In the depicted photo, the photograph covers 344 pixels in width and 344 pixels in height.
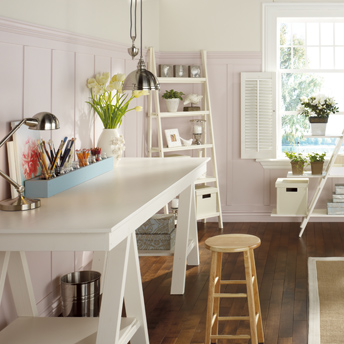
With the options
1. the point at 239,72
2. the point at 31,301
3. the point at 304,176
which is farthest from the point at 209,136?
the point at 31,301

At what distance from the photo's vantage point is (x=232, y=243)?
133 inches

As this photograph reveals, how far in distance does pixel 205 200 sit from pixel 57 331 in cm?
388

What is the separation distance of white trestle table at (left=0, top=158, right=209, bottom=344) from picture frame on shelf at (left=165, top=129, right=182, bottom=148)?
2751mm

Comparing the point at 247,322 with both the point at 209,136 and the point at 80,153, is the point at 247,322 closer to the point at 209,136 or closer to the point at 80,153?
the point at 80,153

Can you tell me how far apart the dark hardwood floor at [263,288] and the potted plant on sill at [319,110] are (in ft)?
3.58

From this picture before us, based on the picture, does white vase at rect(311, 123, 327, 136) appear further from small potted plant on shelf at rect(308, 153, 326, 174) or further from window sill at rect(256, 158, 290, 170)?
window sill at rect(256, 158, 290, 170)

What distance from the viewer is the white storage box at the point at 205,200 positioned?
652 centimetres

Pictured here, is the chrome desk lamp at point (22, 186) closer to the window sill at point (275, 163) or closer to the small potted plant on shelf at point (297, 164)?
the small potted plant on shelf at point (297, 164)

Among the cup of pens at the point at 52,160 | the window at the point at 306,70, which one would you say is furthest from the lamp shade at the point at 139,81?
the window at the point at 306,70

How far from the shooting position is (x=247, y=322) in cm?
376

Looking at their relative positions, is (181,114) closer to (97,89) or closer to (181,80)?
(181,80)

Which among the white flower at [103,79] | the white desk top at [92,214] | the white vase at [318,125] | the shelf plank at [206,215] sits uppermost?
the white flower at [103,79]

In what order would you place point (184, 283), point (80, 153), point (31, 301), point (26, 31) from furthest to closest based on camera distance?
point (184, 283)
point (80, 153)
point (26, 31)
point (31, 301)

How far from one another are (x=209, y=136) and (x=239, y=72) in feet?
2.60
